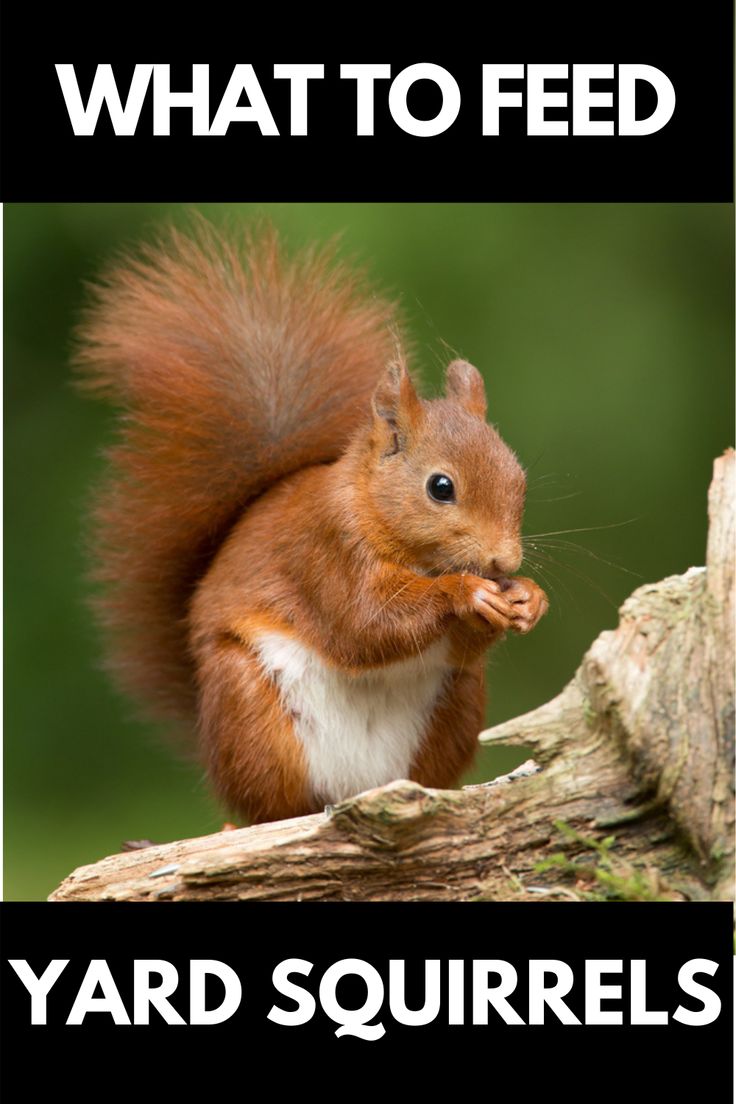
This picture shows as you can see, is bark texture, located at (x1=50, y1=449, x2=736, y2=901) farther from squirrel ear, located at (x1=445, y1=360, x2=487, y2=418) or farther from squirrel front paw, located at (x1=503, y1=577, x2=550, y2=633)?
squirrel ear, located at (x1=445, y1=360, x2=487, y2=418)

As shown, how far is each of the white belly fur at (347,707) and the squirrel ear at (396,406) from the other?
14.5 inches

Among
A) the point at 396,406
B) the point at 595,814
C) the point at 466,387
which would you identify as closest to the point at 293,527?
the point at 396,406

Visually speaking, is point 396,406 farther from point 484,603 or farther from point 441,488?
point 484,603

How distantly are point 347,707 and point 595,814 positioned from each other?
66cm

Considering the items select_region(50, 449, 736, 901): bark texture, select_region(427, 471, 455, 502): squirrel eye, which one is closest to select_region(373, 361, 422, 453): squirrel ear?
select_region(427, 471, 455, 502): squirrel eye

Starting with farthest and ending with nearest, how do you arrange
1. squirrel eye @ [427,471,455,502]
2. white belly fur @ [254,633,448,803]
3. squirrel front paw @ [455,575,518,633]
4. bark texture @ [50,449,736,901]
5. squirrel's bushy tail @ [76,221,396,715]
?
squirrel's bushy tail @ [76,221,396,715]
white belly fur @ [254,633,448,803]
squirrel eye @ [427,471,455,502]
squirrel front paw @ [455,575,518,633]
bark texture @ [50,449,736,901]

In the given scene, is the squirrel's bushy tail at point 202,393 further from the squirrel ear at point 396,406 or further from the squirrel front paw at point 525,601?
the squirrel front paw at point 525,601

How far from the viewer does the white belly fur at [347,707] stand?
94.5 inches

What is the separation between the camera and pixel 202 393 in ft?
8.77

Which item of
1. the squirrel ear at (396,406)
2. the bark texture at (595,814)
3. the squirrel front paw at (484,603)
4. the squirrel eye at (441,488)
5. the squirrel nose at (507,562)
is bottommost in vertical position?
the bark texture at (595,814)

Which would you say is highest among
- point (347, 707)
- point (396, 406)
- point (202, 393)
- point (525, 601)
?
point (202, 393)

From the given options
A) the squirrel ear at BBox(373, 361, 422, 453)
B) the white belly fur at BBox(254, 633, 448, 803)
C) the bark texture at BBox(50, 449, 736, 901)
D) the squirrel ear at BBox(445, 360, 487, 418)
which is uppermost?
the squirrel ear at BBox(445, 360, 487, 418)

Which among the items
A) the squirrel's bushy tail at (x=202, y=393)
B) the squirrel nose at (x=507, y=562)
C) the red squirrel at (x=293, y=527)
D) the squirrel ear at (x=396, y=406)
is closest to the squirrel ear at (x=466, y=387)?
the red squirrel at (x=293, y=527)

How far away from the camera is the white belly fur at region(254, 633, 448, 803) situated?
2.40 metres
